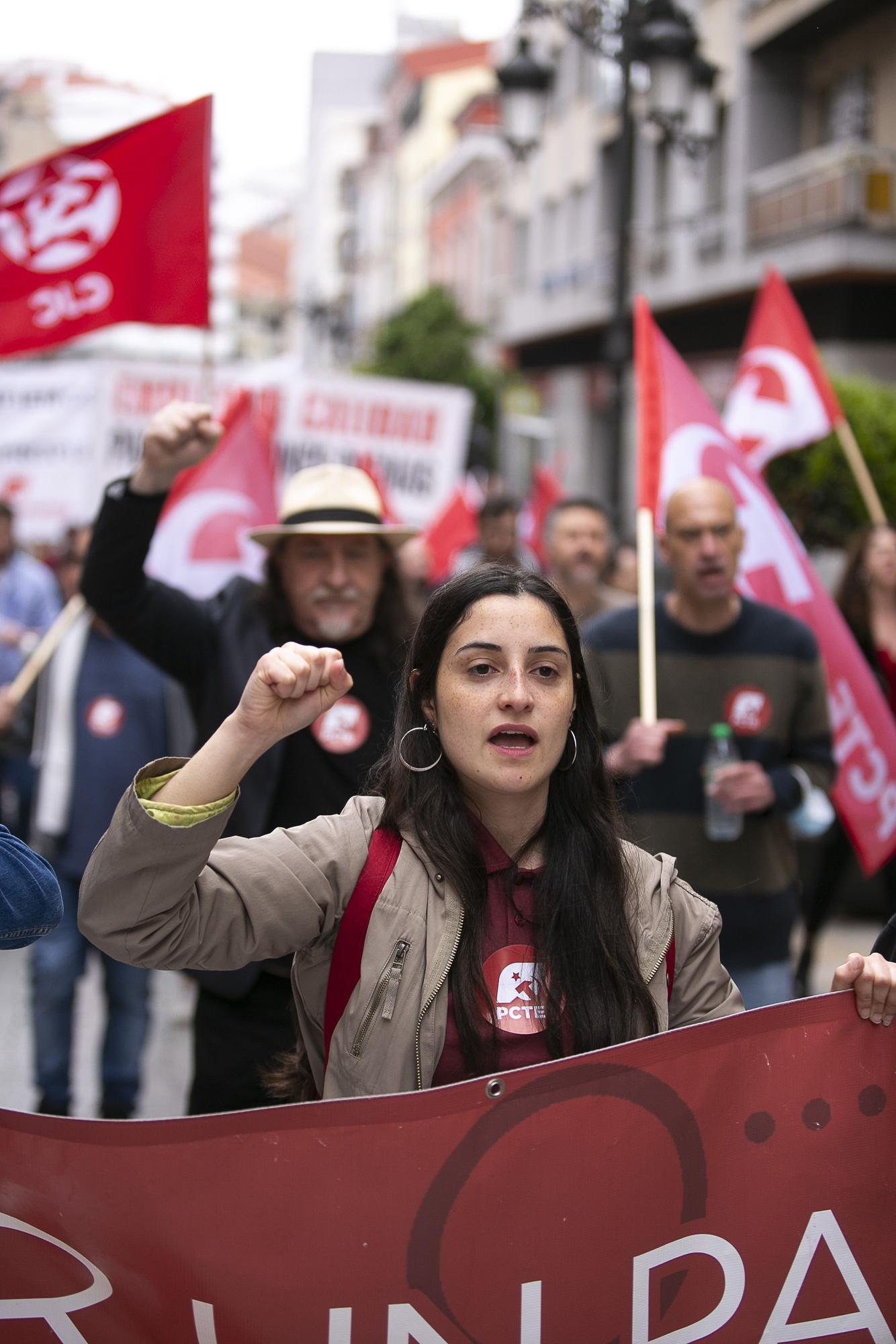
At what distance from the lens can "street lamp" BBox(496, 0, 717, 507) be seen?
8.45m

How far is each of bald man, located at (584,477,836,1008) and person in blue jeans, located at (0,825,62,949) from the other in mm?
1758

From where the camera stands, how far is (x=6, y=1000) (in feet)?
20.2

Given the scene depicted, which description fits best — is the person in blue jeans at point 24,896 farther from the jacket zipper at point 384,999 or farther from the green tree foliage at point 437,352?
the green tree foliage at point 437,352

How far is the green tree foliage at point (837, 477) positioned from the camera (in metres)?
8.95

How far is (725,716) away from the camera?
3.89 m

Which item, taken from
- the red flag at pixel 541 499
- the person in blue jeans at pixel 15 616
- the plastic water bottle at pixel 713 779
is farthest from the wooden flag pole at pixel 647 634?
the red flag at pixel 541 499

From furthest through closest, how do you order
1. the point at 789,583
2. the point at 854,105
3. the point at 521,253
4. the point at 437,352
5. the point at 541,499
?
1. the point at 437,352
2. the point at 521,253
3. the point at 854,105
4. the point at 541,499
5. the point at 789,583

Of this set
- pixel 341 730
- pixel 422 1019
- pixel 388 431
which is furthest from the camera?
pixel 388 431

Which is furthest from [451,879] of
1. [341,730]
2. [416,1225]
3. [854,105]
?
[854,105]

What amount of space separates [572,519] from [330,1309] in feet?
14.0

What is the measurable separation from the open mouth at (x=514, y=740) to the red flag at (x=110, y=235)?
2.50m

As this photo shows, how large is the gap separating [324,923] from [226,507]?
3.78m

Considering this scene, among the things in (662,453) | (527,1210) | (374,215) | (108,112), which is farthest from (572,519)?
(374,215)

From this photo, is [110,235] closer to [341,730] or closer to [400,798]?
[341,730]
